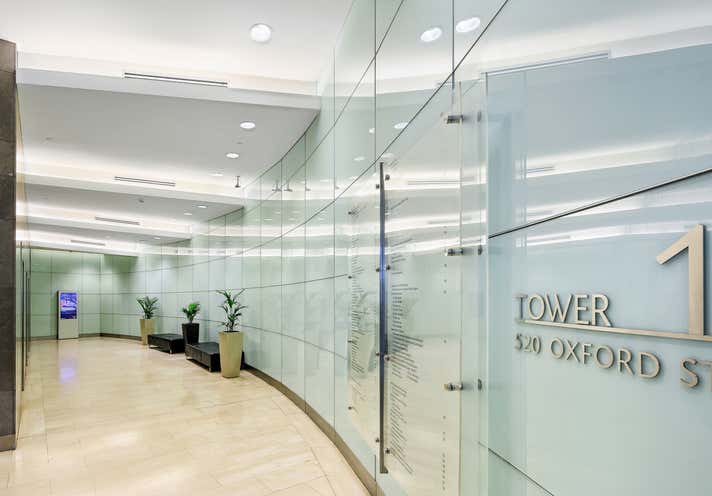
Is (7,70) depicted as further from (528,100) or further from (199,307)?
(199,307)

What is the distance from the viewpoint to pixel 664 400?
1.07m

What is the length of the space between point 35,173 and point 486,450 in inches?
349

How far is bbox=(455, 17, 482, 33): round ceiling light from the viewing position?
6.48 feet

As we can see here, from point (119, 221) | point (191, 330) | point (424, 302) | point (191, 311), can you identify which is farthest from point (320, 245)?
point (119, 221)

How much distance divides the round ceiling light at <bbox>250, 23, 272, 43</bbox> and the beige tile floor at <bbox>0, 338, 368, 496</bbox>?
4.27m

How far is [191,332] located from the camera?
11781mm

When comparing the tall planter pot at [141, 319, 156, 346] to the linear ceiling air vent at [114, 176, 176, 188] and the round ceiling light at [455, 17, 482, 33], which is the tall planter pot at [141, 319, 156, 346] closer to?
the linear ceiling air vent at [114, 176, 176, 188]

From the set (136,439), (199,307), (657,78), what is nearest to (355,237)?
(657,78)

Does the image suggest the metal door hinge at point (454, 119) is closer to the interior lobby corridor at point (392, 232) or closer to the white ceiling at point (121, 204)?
the interior lobby corridor at point (392, 232)

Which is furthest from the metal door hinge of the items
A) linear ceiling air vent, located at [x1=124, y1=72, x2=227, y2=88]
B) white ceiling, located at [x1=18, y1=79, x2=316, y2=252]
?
linear ceiling air vent, located at [x1=124, y1=72, x2=227, y2=88]

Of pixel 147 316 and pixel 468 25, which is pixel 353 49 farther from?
pixel 147 316

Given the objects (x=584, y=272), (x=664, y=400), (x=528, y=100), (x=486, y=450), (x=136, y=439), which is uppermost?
(x=528, y=100)

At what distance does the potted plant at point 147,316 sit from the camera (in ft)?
49.7

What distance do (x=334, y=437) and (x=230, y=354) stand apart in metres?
4.36
